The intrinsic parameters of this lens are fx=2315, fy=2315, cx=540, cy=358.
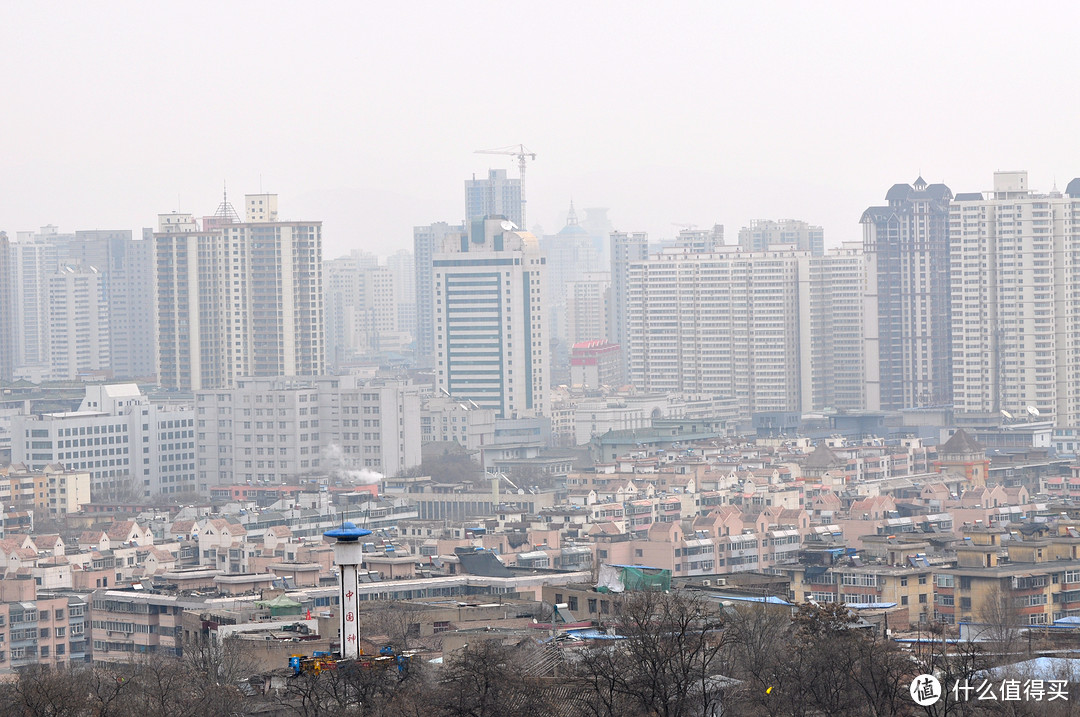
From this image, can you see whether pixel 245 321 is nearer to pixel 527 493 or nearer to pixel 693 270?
pixel 693 270

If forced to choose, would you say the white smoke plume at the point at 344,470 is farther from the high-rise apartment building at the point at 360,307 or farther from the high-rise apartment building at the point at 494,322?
the high-rise apartment building at the point at 360,307

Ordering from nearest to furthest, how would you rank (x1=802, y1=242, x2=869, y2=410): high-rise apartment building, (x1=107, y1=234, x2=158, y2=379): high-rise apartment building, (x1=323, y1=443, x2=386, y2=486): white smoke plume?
1. (x1=323, y1=443, x2=386, y2=486): white smoke plume
2. (x1=802, y1=242, x2=869, y2=410): high-rise apartment building
3. (x1=107, y1=234, x2=158, y2=379): high-rise apartment building

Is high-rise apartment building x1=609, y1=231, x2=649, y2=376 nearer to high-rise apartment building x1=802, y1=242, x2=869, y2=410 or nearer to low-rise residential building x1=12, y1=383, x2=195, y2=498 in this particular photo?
high-rise apartment building x1=802, y1=242, x2=869, y2=410

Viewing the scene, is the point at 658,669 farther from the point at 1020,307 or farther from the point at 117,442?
the point at 1020,307

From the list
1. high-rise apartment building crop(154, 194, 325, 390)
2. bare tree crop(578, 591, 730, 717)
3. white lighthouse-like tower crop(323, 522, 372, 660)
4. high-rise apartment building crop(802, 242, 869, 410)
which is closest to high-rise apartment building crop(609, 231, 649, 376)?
high-rise apartment building crop(802, 242, 869, 410)

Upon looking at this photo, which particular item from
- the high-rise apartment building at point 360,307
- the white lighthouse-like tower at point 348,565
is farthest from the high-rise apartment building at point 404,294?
the white lighthouse-like tower at point 348,565

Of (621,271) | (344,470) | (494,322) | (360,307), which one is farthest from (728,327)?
(360,307)

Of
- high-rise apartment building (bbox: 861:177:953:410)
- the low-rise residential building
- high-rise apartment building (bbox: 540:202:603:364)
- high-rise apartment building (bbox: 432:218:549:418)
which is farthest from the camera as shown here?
high-rise apartment building (bbox: 540:202:603:364)
